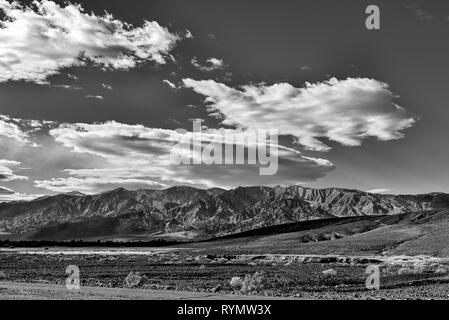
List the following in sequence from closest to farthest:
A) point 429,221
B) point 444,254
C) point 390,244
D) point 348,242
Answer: point 444,254, point 390,244, point 348,242, point 429,221

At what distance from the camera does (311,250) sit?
129m

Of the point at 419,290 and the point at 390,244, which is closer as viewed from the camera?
the point at 419,290
